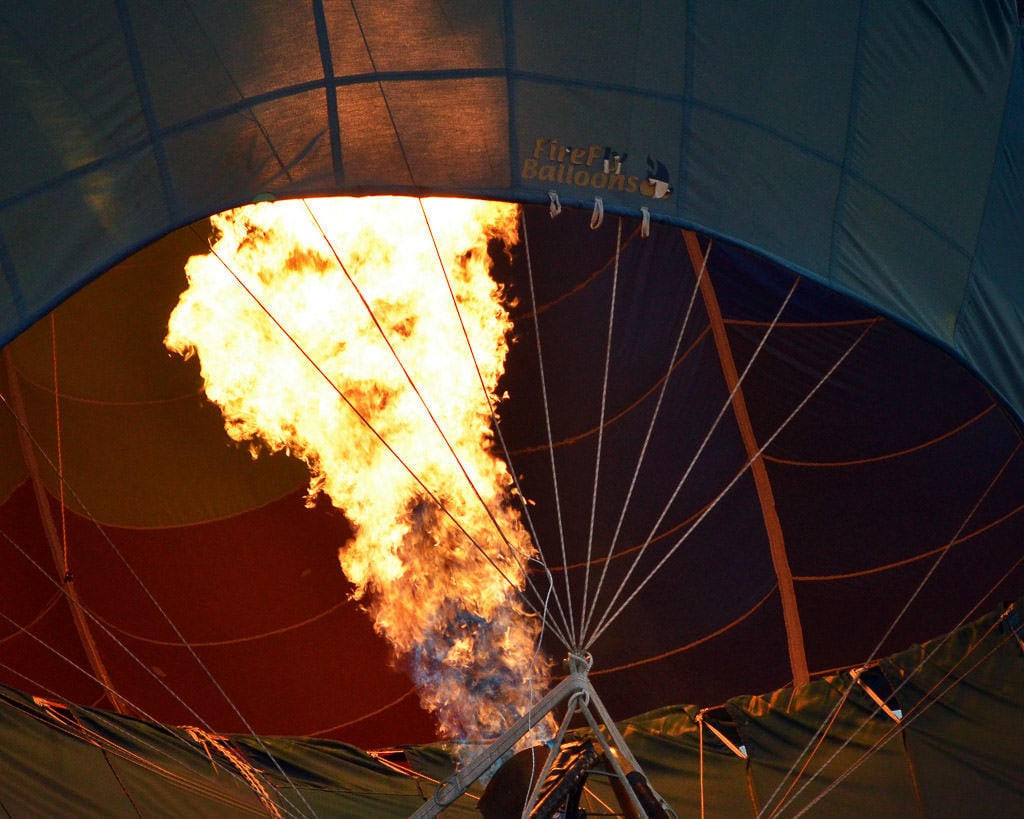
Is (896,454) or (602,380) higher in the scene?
(602,380)

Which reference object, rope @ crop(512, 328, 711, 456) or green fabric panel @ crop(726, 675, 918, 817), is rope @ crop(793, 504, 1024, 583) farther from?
rope @ crop(512, 328, 711, 456)

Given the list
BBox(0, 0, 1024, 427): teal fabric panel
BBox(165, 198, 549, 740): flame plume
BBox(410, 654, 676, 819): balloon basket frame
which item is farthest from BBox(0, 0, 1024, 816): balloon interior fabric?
BBox(410, 654, 676, 819): balloon basket frame

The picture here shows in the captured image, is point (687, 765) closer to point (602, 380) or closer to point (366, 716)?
point (602, 380)

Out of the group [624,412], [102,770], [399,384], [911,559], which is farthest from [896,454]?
[102,770]

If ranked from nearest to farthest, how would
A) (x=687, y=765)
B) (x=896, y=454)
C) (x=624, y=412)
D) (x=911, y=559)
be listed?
(x=687, y=765), (x=896, y=454), (x=911, y=559), (x=624, y=412)

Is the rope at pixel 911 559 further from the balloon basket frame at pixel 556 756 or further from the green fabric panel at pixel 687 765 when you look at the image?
the balloon basket frame at pixel 556 756

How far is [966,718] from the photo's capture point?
5469 millimetres

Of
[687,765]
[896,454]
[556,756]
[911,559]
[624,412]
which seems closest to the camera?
[556,756]

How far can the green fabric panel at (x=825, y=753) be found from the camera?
5457 millimetres

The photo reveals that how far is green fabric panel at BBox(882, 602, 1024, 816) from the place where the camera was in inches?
210

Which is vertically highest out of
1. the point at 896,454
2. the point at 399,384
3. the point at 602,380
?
the point at 399,384

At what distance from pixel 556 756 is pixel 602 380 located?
317cm

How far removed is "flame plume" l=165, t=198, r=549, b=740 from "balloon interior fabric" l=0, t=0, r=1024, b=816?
0.17 meters

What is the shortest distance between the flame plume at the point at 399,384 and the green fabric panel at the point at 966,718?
1.95 meters
